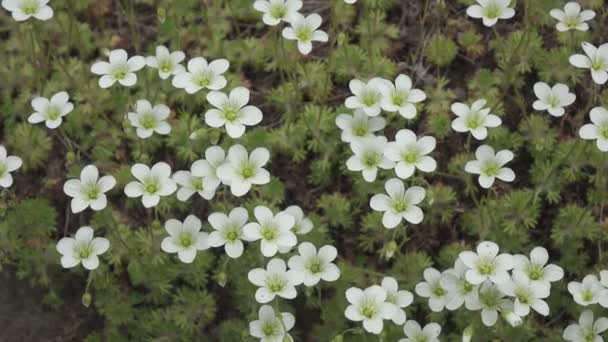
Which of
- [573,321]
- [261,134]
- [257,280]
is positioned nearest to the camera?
[257,280]

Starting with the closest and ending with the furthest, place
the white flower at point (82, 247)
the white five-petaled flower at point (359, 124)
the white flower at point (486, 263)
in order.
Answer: the white flower at point (486, 263)
the white flower at point (82, 247)
the white five-petaled flower at point (359, 124)

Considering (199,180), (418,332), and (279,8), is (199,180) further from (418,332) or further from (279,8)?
(418,332)

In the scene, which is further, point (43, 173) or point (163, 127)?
point (43, 173)

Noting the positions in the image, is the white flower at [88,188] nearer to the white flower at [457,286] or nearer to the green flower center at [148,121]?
the green flower center at [148,121]

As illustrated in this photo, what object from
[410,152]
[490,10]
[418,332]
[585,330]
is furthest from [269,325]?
[490,10]

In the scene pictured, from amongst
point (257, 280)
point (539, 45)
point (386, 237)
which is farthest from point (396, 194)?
point (539, 45)

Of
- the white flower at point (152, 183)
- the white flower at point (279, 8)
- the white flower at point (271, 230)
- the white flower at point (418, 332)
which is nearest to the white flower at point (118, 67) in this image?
the white flower at point (152, 183)

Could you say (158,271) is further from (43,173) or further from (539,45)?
(539,45)
